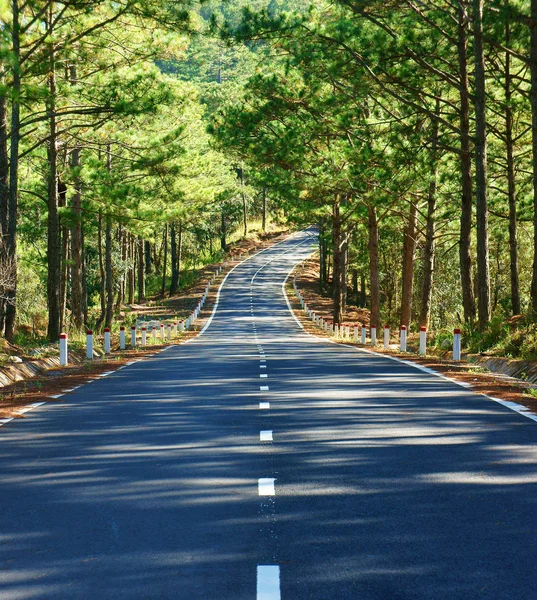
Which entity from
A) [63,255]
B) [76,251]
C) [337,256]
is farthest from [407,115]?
[337,256]

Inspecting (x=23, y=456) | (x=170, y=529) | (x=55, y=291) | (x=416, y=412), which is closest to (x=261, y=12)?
(x=55, y=291)

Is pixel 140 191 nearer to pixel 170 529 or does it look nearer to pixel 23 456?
pixel 23 456

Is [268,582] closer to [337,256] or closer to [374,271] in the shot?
[374,271]

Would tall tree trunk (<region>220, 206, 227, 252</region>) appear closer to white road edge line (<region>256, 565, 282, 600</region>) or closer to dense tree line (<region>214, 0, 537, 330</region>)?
dense tree line (<region>214, 0, 537, 330</region>)

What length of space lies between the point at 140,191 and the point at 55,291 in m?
4.16

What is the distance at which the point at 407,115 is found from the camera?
78.2 ft

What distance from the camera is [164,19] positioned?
796 inches

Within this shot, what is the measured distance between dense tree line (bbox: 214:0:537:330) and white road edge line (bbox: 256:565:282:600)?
15.3 meters

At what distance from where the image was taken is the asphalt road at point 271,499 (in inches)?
191

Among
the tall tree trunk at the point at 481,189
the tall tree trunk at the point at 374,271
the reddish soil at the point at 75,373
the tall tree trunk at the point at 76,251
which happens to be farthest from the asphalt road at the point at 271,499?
the tall tree trunk at the point at 374,271

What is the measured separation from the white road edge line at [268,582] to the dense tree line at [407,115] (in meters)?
15.3

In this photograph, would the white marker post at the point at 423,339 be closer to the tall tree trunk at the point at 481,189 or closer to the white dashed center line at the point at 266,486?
the tall tree trunk at the point at 481,189

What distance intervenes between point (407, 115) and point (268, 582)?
20482 millimetres

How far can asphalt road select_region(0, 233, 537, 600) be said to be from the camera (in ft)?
15.9
